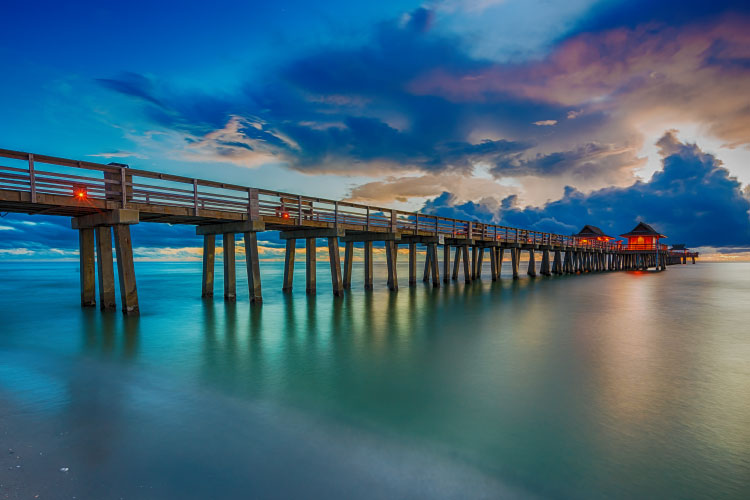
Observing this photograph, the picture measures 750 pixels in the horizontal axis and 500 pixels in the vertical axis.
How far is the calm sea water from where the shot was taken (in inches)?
160

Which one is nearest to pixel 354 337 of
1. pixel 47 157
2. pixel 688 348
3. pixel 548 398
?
pixel 548 398

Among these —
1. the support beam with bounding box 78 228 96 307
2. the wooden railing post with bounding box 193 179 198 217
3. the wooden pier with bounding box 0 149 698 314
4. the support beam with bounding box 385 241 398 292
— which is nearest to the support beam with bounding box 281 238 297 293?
the wooden pier with bounding box 0 149 698 314

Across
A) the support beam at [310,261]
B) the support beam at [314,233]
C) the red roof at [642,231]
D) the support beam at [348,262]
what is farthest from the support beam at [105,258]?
the red roof at [642,231]

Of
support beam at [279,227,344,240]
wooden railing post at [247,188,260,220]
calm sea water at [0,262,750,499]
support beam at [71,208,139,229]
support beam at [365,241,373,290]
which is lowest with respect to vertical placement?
calm sea water at [0,262,750,499]

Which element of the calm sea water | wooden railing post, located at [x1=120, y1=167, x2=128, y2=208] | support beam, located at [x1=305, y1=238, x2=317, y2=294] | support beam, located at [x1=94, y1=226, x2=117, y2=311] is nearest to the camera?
the calm sea water

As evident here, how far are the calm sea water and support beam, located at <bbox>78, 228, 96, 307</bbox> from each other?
9.56 feet

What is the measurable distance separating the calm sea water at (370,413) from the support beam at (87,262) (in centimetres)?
291

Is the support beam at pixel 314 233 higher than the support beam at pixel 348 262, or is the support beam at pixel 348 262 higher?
the support beam at pixel 314 233

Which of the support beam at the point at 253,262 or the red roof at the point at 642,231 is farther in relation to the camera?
the red roof at the point at 642,231

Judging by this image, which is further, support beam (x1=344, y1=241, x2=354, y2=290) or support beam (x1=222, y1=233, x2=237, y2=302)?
support beam (x1=344, y1=241, x2=354, y2=290)

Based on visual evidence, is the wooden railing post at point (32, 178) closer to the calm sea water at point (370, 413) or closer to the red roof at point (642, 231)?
the calm sea water at point (370, 413)

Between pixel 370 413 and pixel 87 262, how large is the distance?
13995 mm

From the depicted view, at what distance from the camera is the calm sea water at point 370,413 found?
4059 mm

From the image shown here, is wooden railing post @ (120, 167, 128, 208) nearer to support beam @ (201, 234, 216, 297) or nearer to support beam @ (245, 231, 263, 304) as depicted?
support beam @ (245, 231, 263, 304)
